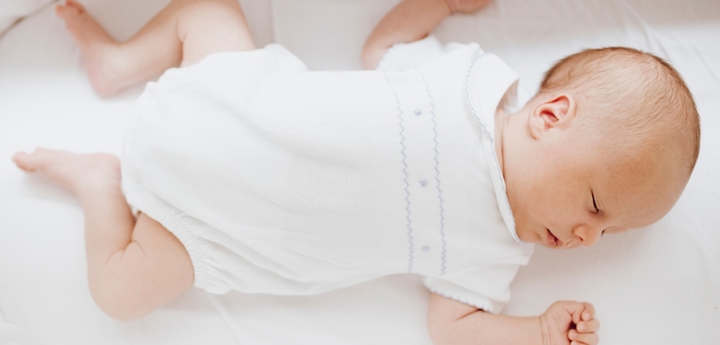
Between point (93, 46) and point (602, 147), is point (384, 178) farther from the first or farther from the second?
point (93, 46)

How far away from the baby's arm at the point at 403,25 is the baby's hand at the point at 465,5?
0.02 metres

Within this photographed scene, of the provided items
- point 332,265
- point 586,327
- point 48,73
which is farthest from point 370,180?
point 48,73

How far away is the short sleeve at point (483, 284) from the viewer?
1140mm

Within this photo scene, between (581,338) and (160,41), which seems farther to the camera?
(160,41)

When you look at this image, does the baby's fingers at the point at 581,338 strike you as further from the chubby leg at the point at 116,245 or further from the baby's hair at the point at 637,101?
the chubby leg at the point at 116,245

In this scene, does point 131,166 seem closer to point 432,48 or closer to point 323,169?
point 323,169

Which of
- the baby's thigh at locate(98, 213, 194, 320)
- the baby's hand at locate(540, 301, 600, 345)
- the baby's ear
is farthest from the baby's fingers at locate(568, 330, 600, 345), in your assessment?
the baby's thigh at locate(98, 213, 194, 320)

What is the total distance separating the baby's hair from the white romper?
0.59 ft

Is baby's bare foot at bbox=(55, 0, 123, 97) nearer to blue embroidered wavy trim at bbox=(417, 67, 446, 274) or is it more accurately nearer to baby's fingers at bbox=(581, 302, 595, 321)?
blue embroidered wavy trim at bbox=(417, 67, 446, 274)

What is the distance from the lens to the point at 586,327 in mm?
1096

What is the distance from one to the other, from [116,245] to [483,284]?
717 millimetres

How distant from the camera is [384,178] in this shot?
1.04m

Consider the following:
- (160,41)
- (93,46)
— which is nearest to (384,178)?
(160,41)

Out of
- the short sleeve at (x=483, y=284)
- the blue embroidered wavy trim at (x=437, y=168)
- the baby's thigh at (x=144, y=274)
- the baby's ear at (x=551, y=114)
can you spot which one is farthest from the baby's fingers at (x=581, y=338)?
the baby's thigh at (x=144, y=274)
